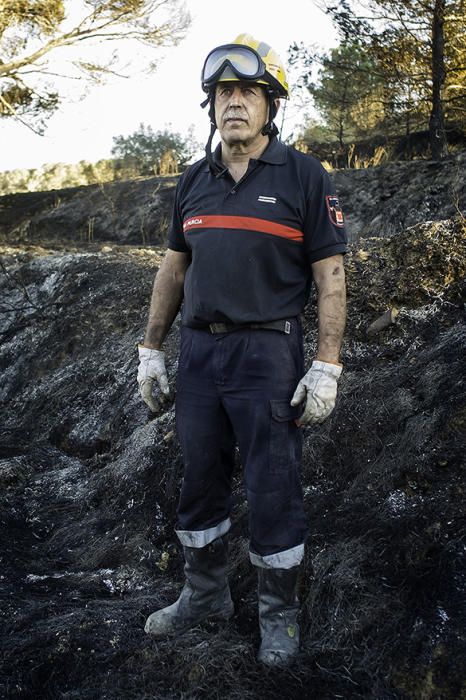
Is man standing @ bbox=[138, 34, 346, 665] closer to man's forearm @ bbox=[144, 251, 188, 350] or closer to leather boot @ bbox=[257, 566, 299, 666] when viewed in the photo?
leather boot @ bbox=[257, 566, 299, 666]

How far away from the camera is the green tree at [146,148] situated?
18823mm

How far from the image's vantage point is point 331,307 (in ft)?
9.25

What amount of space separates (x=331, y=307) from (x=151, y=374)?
0.91 m

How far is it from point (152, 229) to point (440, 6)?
20.2 feet

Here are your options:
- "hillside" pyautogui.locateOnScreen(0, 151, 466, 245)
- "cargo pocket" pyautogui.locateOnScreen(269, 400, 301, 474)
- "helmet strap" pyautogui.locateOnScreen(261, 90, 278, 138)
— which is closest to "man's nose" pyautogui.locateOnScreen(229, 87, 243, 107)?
"helmet strap" pyautogui.locateOnScreen(261, 90, 278, 138)

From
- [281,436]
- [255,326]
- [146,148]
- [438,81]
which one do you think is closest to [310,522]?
[281,436]

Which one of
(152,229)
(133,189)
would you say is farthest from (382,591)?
(133,189)

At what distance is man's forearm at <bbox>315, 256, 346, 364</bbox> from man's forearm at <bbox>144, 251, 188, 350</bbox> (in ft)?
2.30

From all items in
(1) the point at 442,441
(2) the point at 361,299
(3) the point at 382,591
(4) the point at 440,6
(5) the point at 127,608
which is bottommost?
(5) the point at 127,608

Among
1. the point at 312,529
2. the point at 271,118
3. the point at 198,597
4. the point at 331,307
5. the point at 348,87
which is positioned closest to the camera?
the point at 331,307

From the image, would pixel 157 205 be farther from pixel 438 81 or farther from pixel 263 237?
pixel 263 237

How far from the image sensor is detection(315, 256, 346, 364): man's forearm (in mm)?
2793

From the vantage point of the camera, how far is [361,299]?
16.5 feet

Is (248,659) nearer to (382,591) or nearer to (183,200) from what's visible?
(382,591)
